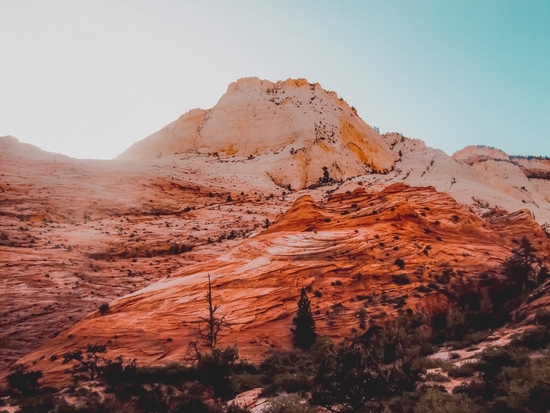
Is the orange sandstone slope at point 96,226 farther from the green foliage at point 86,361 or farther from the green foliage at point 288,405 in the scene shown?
the green foliage at point 288,405

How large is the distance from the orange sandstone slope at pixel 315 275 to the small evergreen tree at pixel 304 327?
0.59m

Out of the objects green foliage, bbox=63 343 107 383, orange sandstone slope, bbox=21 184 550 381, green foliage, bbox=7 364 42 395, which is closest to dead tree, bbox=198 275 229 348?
orange sandstone slope, bbox=21 184 550 381

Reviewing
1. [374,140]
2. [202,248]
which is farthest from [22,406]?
[374,140]

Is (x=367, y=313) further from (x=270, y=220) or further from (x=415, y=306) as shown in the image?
(x=270, y=220)

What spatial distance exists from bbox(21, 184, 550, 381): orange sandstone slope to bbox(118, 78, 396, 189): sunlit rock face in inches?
1132

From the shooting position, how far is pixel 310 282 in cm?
2470

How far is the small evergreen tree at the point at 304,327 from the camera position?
2012 centimetres

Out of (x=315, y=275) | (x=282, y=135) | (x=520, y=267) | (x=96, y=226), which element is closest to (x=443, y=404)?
(x=315, y=275)

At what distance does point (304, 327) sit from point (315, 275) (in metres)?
5.24

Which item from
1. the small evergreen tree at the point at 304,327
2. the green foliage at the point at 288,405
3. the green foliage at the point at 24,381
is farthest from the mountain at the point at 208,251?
the green foliage at the point at 288,405

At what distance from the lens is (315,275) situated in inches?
996

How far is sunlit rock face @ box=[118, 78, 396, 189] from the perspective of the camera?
64.0 meters

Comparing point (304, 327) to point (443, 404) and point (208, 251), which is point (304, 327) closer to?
point (443, 404)

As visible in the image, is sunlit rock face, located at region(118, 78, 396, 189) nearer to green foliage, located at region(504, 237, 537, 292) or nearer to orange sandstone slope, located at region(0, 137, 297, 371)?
orange sandstone slope, located at region(0, 137, 297, 371)
